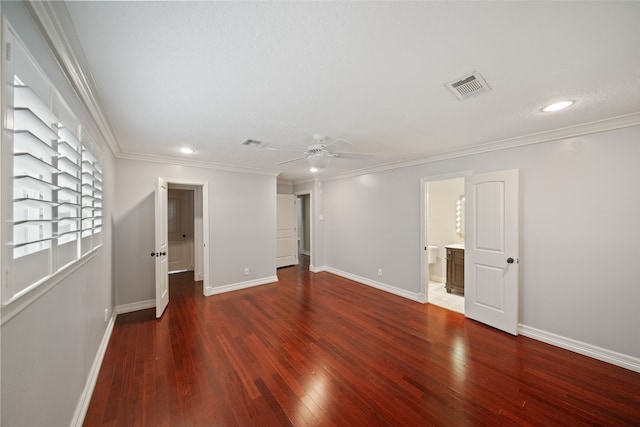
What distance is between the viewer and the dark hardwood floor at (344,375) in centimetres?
179

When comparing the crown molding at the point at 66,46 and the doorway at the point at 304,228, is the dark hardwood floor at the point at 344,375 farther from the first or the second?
the doorway at the point at 304,228

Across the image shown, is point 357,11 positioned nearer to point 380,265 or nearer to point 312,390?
point 312,390

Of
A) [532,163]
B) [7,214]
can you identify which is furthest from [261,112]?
[532,163]

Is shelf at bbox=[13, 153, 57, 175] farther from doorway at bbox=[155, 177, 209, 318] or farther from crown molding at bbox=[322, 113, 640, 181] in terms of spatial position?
crown molding at bbox=[322, 113, 640, 181]

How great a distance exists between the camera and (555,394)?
2.00 meters

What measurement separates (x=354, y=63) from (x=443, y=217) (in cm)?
448

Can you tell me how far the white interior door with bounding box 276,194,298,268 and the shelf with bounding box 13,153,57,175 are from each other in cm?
535

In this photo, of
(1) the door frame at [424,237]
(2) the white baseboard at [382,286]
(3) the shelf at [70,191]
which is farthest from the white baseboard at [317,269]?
(3) the shelf at [70,191]

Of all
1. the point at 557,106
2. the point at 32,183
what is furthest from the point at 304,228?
the point at 32,183

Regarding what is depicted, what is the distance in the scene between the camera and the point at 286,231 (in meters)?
6.66

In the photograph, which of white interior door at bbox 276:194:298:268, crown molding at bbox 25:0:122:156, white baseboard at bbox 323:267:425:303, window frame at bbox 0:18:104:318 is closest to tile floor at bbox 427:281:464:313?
white baseboard at bbox 323:267:425:303

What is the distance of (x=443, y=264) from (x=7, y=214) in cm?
573

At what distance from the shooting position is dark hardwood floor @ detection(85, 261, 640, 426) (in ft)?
5.88

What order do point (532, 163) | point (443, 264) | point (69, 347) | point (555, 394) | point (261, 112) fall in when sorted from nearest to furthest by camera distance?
point (69, 347), point (555, 394), point (261, 112), point (532, 163), point (443, 264)
